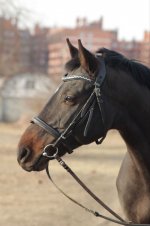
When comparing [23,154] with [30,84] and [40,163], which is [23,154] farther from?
[30,84]

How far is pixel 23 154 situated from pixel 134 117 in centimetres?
85

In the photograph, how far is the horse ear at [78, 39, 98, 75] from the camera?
135 inches

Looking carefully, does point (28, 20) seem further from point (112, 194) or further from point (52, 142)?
point (52, 142)

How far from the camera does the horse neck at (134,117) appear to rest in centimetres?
365

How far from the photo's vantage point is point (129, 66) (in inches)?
146

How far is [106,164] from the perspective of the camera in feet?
48.9

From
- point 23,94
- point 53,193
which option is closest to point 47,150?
point 53,193

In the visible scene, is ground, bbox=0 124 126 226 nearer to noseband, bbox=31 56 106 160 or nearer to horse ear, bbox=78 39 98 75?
noseband, bbox=31 56 106 160

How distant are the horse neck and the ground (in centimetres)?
339

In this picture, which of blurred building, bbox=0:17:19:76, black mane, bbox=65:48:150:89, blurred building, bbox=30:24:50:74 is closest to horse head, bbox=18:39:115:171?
black mane, bbox=65:48:150:89

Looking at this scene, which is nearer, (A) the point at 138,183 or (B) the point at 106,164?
(A) the point at 138,183

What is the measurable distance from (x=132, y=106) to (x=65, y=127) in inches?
21.2

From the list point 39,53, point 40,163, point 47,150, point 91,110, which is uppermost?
point 91,110

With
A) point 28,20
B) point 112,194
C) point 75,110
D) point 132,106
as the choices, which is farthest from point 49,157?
point 28,20
